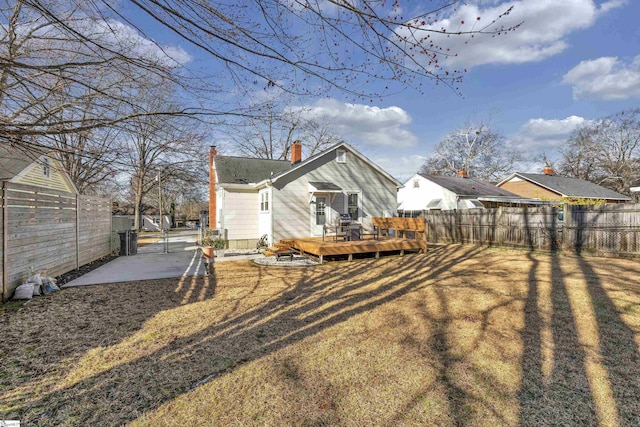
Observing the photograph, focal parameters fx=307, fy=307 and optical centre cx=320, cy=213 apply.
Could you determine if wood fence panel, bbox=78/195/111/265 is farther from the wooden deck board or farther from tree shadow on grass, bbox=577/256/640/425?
tree shadow on grass, bbox=577/256/640/425

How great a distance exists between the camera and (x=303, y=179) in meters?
13.0

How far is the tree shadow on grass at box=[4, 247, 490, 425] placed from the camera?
105 inches

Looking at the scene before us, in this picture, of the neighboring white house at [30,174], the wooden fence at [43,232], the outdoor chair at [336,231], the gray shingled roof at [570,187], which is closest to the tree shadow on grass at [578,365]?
the outdoor chair at [336,231]

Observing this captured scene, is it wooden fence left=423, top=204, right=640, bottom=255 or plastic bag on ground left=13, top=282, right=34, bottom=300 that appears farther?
wooden fence left=423, top=204, right=640, bottom=255

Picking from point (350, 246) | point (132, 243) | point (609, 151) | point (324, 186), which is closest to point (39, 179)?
point (132, 243)

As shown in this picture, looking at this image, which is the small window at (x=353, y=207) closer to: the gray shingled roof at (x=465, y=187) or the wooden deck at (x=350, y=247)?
the wooden deck at (x=350, y=247)

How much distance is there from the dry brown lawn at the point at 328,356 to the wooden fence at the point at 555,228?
5077mm

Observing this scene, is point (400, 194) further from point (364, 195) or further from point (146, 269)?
point (146, 269)

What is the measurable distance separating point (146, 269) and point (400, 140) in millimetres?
15999

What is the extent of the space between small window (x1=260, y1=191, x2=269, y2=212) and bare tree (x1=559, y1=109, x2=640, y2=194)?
40265 mm

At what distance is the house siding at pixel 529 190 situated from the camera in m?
25.9

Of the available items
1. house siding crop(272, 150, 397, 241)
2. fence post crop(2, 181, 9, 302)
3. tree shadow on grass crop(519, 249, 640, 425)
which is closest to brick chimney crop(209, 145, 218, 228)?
house siding crop(272, 150, 397, 241)

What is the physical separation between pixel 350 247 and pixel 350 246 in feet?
0.11

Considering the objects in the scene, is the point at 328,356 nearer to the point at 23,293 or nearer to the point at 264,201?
the point at 23,293
